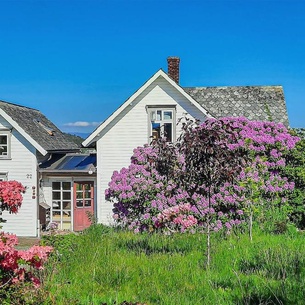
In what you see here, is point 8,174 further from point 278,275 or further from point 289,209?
point 278,275

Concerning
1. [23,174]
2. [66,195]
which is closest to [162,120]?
[66,195]

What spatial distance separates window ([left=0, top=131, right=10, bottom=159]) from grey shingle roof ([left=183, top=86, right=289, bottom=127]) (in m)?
9.41

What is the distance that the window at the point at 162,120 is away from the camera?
2153 cm

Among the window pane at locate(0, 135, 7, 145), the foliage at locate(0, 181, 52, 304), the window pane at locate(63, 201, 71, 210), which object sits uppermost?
the window pane at locate(0, 135, 7, 145)

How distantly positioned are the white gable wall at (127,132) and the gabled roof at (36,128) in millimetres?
3036

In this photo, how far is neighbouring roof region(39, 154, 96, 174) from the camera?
23.2 m

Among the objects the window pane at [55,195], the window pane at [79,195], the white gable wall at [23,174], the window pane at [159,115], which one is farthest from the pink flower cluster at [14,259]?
the window pane at [55,195]

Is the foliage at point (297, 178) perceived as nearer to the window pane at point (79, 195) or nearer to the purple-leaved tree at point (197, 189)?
the purple-leaved tree at point (197, 189)

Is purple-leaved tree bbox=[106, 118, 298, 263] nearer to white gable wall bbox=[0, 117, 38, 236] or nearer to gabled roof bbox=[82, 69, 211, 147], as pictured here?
gabled roof bbox=[82, 69, 211, 147]

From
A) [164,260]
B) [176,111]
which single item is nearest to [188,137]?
[164,260]

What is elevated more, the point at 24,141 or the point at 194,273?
the point at 24,141

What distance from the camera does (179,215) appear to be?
499 inches

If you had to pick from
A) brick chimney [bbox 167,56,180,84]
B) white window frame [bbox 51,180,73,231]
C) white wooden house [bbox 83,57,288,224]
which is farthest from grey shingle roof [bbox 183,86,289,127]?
white window frame [bbox 51,180,73,231]

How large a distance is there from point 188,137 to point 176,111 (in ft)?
39.0
